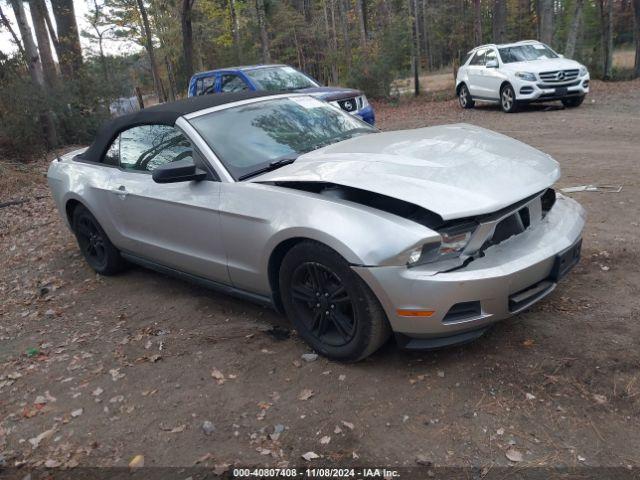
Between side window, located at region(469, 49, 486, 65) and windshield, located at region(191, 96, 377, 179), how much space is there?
11.3 metres

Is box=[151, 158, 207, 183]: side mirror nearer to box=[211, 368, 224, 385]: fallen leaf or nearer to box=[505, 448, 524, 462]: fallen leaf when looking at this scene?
box=[211, 368, 224, 385]: fallen leaf

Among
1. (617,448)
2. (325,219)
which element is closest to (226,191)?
(325,219)

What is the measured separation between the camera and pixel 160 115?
4438 mm

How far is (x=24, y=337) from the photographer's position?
457 cm

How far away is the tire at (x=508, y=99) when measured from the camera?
13.2 m

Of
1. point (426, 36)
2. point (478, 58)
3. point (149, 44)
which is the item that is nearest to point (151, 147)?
point (478, 58)

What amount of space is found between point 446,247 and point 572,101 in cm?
1230

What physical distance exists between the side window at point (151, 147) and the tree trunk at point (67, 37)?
1603cm

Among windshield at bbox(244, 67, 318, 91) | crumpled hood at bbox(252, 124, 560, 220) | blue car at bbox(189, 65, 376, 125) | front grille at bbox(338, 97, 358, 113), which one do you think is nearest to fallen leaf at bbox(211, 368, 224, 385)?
crumpled hood at bbox(252, 124, 560, 220)

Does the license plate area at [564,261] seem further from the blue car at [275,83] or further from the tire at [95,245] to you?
the blue car at [275,83]

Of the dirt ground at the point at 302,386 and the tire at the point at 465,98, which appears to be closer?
the dirt ground at the point at 302,386

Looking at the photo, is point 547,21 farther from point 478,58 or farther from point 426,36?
point 426,36

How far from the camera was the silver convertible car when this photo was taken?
9.64 ft

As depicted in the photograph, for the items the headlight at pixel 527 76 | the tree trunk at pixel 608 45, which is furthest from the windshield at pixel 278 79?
the tree trunk at pixel 608 45
